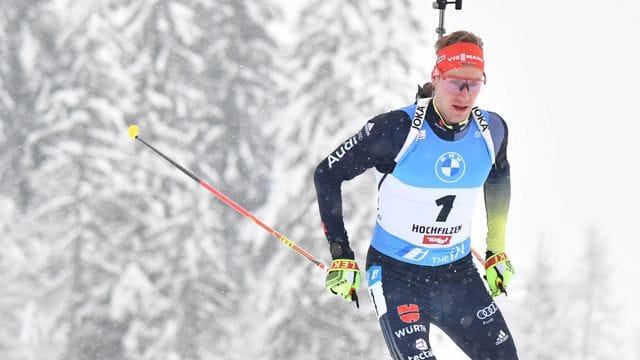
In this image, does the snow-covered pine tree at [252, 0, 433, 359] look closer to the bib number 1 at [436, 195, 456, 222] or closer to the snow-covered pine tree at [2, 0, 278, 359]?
the snow-covered pine tree at [2, 0, 278, 359]

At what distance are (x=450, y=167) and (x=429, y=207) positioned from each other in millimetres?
326

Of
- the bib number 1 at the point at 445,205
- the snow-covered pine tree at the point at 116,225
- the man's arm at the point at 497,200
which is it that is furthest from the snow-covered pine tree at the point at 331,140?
the bib number 1 at the point at 445,205

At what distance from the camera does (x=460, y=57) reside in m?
5.74

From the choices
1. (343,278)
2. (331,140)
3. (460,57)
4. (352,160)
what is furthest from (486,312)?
(331,140)

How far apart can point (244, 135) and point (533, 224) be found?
160 meters

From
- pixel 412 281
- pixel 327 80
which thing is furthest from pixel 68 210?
pixel 412 281

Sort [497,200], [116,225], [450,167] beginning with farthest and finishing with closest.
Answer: [116,225] → [497,200] → [450,167]

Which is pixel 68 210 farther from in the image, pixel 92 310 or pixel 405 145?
pixel 405 145

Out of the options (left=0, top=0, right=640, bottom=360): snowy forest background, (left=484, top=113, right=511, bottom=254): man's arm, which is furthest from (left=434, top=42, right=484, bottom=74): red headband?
(left=0, top=0, right=640, bottom=360): snowy forest background

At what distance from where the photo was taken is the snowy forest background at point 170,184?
18719 mm

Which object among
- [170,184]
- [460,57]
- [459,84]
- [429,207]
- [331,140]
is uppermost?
[331,140]

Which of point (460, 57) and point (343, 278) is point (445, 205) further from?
point (460, 57)

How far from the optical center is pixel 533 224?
593 ft

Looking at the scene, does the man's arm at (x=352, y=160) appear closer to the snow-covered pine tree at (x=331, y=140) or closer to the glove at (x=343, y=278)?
the glove at (x=343, y=278)
